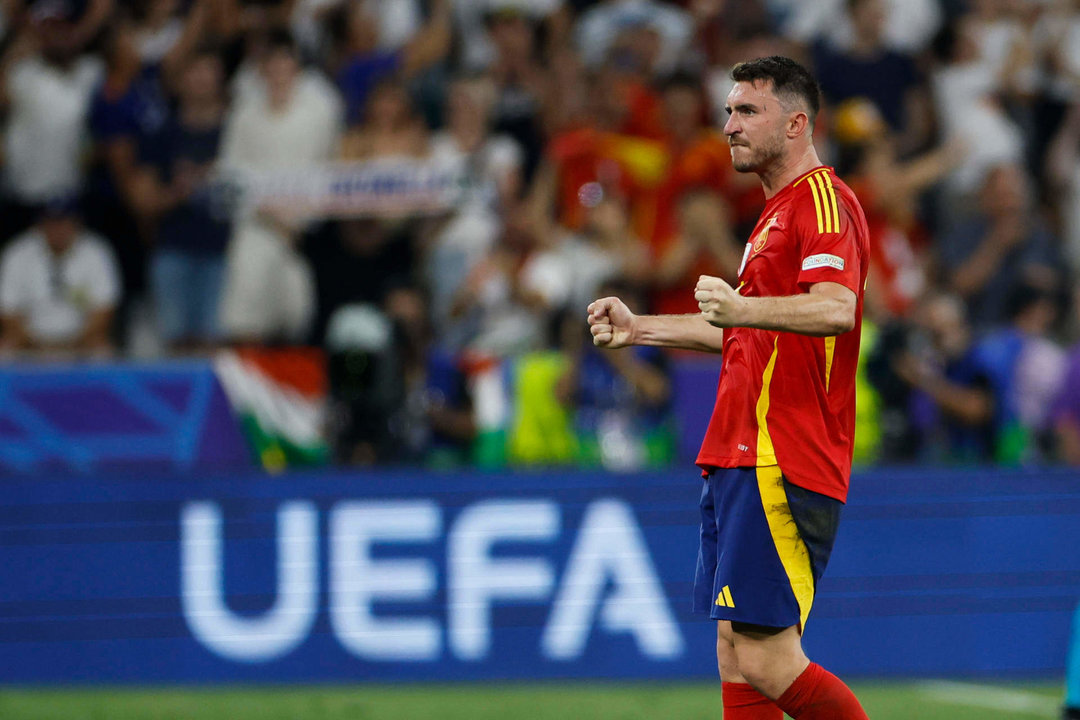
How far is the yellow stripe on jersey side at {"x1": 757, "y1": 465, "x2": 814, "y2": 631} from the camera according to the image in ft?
14.7

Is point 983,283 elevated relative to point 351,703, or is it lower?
elevated

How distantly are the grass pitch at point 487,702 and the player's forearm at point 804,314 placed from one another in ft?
11.8

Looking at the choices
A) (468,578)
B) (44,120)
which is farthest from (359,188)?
(468,578)

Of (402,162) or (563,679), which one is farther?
(402,162)

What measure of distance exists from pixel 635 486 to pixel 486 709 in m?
1.59

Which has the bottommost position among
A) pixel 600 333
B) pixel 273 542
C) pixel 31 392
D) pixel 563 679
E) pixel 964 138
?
pixel 563 679

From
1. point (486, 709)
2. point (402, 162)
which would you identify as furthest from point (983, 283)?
point (486, 709)

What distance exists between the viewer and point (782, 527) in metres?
4.48

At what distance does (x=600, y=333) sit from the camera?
448cm

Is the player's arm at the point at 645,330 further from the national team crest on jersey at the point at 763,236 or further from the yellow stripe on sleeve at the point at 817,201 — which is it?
the yellow stripe on sleeve at the point at 817,201

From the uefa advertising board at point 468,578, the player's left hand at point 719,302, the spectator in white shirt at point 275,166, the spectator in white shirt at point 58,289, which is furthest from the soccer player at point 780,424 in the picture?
the spectator in white shirt at point 58,289

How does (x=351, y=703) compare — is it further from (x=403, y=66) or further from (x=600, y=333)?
(x=403, y=66)

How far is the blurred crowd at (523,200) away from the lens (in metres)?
9.08

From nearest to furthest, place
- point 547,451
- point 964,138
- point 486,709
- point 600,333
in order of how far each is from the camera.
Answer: point 600,333 < point 486,709 < point 547,451 < point 964,138
